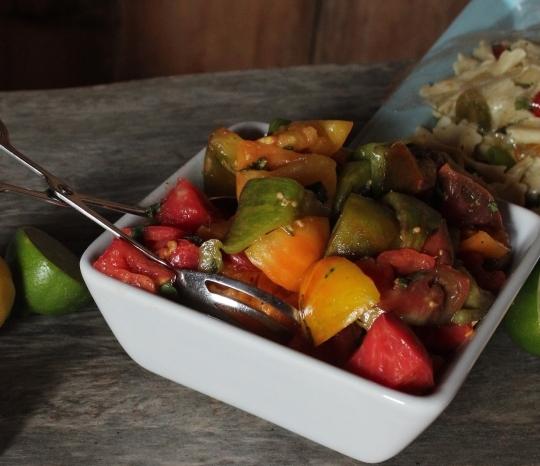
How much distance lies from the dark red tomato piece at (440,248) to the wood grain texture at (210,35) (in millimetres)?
2323

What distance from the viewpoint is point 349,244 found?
1.10m

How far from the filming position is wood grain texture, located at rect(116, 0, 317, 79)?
3.28 meters

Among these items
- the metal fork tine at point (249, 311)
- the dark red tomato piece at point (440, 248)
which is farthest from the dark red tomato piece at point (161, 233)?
the dark red tomato piece at point (440, 248)

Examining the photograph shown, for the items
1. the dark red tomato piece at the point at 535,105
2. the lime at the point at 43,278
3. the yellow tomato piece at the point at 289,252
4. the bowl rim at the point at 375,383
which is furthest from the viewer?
the dark red tomato piece at the point at 535,105

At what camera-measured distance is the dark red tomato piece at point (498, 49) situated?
1902 mm

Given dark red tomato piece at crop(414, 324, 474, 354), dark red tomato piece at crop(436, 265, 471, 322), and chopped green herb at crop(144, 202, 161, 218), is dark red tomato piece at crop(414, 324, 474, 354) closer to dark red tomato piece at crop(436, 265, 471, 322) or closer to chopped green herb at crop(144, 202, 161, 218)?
dark red tomato piece at crop(436, 265, 471, 322)

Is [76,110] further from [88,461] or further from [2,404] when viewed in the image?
[88,461]

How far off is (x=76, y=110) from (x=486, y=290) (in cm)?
115

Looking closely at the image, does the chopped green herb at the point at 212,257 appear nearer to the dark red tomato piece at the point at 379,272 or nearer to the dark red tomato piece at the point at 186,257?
the dark red tomato piece at the point at 186,257

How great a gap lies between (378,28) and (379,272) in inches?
99.1

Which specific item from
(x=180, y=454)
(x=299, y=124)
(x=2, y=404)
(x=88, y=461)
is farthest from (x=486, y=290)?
(x=2, y=404)

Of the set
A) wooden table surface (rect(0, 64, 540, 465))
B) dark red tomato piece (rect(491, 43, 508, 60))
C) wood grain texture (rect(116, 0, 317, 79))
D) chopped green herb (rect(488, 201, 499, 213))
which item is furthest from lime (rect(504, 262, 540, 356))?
wood grain texture (rect(116, 0, 317, 79))

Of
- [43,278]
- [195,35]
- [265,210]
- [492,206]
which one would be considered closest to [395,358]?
[265,210]

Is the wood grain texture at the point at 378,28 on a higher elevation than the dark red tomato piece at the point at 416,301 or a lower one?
lower
